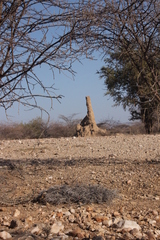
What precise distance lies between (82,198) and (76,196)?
85mm

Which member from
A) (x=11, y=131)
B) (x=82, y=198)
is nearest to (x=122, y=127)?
(x=11, y=131)

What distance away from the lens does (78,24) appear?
4301 millimetres

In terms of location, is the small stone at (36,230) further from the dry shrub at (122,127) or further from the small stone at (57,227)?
the dry shrub at (122,127)

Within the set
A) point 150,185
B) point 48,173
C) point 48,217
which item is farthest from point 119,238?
point 48,173

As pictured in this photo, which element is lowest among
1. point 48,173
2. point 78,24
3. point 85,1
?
point 48,173

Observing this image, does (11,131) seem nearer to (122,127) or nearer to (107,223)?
(122,127)

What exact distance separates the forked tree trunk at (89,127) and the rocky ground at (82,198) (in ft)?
20.9

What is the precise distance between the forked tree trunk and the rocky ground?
251 inches

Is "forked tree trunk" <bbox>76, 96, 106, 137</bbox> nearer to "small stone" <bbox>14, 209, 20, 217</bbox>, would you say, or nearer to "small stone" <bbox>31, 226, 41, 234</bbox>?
"small stone" <bbox>14, 209, 20, 217</bbox>

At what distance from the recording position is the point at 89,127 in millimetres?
15297

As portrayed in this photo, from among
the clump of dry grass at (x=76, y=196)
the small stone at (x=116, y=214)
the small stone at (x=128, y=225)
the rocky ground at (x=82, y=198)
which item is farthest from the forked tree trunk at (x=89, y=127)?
the small stone at (x=128, y=225)

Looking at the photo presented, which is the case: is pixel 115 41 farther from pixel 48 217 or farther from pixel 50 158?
pixel 50 158

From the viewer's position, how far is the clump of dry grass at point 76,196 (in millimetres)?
4770

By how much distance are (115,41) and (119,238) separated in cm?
339
